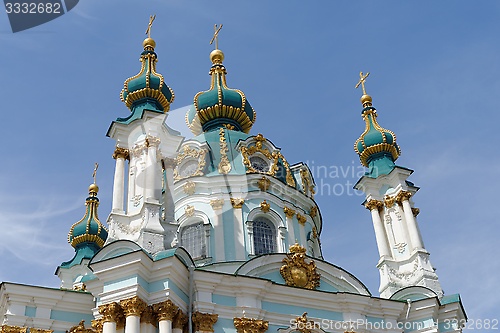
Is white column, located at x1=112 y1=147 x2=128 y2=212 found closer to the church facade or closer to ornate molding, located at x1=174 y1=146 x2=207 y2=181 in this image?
the church facade

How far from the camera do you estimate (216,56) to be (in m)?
21.4

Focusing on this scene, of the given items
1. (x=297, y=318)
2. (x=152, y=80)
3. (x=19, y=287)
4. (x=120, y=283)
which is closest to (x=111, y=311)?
(x=120, y=283)

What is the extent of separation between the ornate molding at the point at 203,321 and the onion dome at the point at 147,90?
205 inches

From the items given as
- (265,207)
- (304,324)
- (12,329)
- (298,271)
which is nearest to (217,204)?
(265,207)

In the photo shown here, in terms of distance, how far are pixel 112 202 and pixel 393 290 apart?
7047mm

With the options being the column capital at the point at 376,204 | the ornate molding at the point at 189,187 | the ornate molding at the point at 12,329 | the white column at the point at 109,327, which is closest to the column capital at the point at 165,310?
the white column at the point at 109,327

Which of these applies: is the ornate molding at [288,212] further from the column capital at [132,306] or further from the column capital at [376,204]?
the column capital at [132,306]

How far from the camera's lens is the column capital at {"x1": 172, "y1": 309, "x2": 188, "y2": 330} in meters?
12.5

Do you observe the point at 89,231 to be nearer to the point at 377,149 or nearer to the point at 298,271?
the point at 298,271

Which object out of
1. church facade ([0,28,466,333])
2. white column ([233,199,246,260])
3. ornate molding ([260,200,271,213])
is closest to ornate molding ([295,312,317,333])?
church facade ([0,28,466,333])

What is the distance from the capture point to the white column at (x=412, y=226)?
16891 millimetres

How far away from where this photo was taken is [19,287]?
12.8 meters

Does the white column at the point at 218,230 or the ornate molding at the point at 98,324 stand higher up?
the white column at the point at 218,230

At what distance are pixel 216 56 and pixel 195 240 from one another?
680 centimetres
